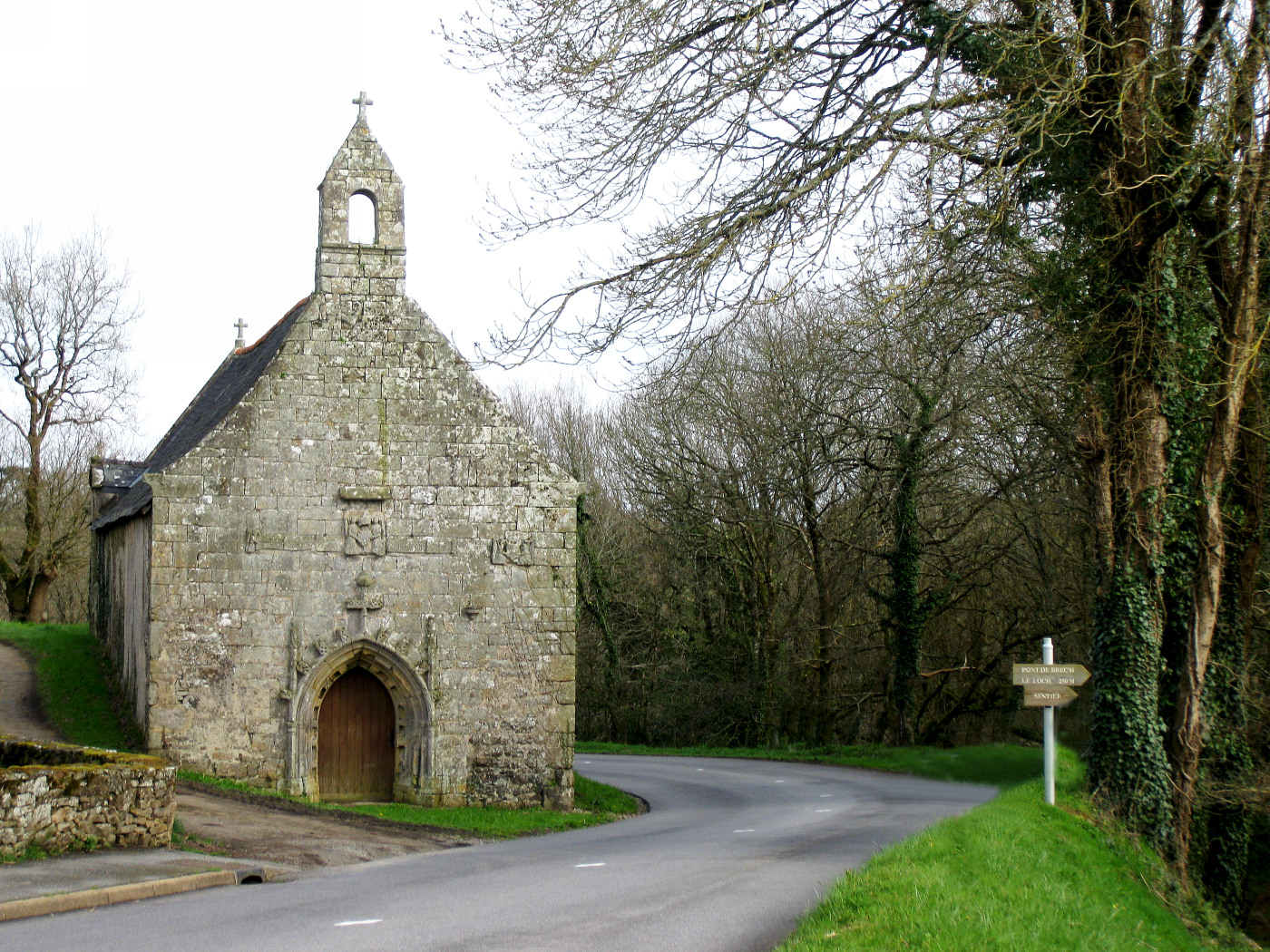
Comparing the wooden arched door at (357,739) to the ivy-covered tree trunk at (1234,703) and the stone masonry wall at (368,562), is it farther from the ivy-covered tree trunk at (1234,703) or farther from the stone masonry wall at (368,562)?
the ivy-covered tree trunk at (1234,703)

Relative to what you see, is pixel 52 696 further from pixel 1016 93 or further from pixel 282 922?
pixel 1016 93

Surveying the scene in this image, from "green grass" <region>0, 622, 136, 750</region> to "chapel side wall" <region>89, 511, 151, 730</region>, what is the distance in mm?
370

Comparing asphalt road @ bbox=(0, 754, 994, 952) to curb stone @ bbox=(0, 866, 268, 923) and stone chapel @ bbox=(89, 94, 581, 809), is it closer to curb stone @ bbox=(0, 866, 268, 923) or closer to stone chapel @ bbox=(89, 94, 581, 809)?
curb stone @ bbox=(0, 866, 268, 923)

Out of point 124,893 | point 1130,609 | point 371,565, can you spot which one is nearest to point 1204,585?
point 1130,609

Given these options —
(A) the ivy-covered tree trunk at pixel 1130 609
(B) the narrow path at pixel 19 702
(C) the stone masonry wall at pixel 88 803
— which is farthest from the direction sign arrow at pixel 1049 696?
(B) the narrow path at pixel 19 702

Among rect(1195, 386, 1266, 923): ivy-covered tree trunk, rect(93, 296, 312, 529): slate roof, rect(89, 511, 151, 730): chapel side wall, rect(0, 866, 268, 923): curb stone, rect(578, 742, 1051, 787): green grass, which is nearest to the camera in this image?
rect(0, 866, 268, 923): curb stone

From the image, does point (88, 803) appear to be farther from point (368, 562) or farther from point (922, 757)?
point (922, 757)

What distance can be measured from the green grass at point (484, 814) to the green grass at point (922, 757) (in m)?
5.02

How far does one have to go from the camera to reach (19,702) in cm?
2014

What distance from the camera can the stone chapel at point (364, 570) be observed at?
15.2 meters

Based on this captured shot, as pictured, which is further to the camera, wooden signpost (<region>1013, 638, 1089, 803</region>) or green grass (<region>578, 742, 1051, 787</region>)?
green grass (<region>578, 742, 1051, 787</region>)

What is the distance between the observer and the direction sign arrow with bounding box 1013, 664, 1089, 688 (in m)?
11.4

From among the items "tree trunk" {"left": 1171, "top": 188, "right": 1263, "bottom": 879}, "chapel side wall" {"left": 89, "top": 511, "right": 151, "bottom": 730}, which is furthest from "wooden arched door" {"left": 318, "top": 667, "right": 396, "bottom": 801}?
"tree trunk" {"left": 1171, "top": 188, "right": 1263, "bottom": 879}

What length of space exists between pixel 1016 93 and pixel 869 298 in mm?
2913
